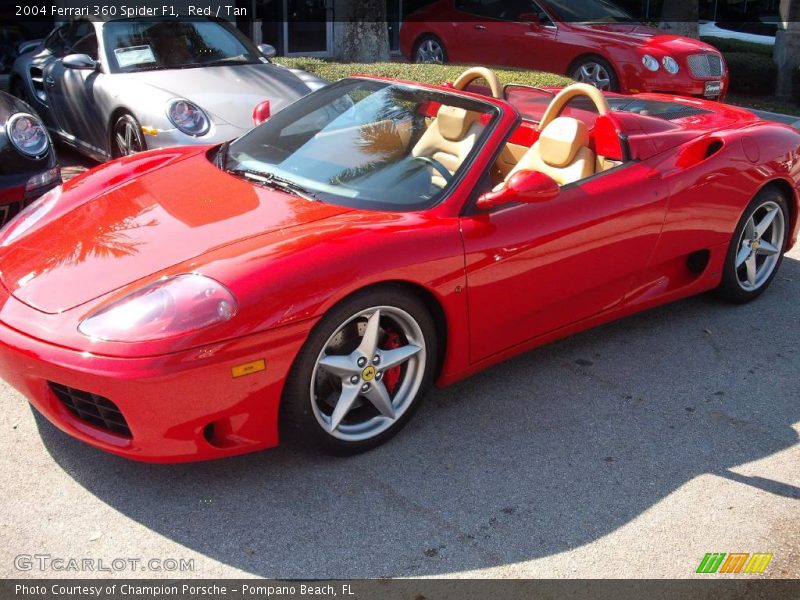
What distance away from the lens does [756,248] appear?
5008 millimetres

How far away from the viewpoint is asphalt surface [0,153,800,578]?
289cm

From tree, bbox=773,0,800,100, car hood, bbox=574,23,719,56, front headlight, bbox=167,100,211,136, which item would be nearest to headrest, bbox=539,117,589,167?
front headlight, bbox=167,100,211,136

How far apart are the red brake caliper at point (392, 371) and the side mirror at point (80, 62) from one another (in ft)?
14.8

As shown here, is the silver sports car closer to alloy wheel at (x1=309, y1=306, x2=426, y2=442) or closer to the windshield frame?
the windshield frame

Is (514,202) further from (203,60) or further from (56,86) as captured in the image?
(56,86)

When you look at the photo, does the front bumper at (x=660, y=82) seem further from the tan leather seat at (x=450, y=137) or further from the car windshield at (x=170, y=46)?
the tan leather seat at (x=450, y=137)

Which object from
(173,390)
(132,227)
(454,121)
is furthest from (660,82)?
(173,390)

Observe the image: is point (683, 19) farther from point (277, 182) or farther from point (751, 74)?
point (277, 182)

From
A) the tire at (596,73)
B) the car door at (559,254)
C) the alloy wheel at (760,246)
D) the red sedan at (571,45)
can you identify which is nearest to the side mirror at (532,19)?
the red sedan at (571,45)

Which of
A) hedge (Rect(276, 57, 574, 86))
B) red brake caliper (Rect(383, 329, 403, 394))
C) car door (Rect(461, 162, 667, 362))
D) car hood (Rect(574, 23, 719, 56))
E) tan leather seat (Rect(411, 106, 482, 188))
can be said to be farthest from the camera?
car hood (Rect(574, 23, 719, 56))

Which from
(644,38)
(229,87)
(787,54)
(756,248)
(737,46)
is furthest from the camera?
(737,46)

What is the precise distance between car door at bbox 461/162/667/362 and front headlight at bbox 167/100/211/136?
3168 millimetres

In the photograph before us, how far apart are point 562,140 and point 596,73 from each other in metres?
6.19

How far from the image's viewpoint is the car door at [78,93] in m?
6.82
